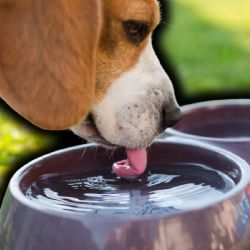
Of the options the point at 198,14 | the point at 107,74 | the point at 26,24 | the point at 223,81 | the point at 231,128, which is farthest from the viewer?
the point at 198,14

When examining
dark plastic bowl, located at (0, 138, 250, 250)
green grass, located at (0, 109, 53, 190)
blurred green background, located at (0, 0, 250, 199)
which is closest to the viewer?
dark plastic bowl, located at (0, 138, 250, 250)

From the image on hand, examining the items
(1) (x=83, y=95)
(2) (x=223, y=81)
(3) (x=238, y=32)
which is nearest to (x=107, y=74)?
(1) (x=83, y=95)

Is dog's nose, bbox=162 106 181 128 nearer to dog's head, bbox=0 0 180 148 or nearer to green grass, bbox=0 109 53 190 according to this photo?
dog's head, bbox=0 0 180 148

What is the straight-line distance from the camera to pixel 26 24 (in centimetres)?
182

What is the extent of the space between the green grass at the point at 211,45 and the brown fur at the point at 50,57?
5.52 feet

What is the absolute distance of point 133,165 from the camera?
1924 mm

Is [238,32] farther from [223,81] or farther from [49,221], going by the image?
[49,221]

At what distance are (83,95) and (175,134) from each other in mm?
329

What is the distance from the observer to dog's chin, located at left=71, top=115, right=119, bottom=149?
6.71 ft

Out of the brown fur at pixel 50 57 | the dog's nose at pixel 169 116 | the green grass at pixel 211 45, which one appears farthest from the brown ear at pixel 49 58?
the green grass at pixel 211 45

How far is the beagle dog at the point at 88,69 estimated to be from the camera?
1.82 m

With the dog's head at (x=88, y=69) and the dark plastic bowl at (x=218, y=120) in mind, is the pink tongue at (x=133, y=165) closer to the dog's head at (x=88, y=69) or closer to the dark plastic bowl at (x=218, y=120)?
the dog's head at (x=88, y=69)

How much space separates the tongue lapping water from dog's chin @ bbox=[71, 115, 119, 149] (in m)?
0.09

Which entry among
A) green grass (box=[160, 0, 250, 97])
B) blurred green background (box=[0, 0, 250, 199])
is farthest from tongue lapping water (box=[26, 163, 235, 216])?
green grass (box=[160, 0, 250, 97])
